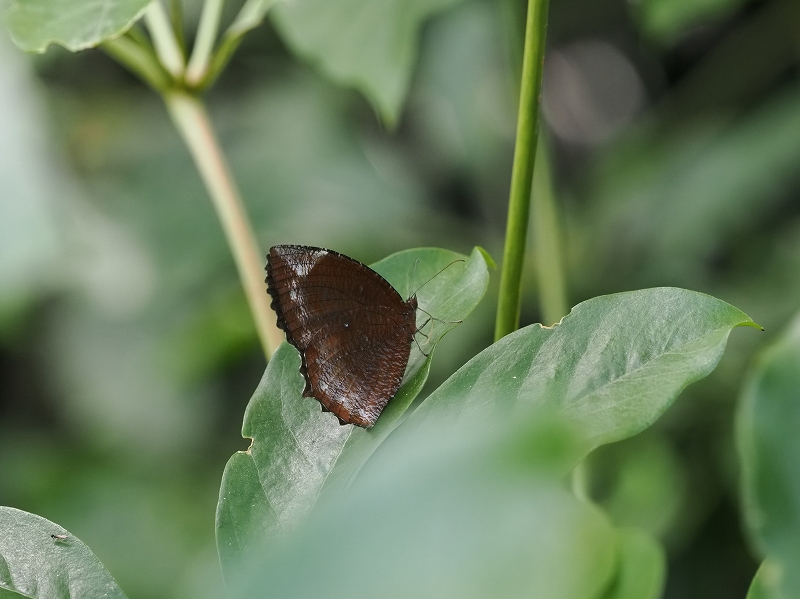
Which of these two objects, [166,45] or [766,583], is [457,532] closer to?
[766,583]

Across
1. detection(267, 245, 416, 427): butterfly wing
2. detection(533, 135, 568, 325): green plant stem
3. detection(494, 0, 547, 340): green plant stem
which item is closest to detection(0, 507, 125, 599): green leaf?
detection(267, 245, 416, 427): butterfly wing

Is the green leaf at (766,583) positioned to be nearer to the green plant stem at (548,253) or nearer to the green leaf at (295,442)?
the green leaf at (295,442)

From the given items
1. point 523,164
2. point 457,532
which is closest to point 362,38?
point 523,164

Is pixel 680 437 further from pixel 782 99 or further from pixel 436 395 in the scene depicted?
pixel 436 395

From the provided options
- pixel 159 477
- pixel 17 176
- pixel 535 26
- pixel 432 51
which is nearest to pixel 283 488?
pixel 535 26

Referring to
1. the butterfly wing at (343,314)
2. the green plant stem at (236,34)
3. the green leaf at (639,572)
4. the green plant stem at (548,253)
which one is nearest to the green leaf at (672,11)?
the green plant stem at (548,253)

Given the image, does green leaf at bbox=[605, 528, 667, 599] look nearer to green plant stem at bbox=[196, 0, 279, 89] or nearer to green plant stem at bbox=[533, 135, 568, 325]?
green plant stem at bbox=[533, 135, 568, 325]
